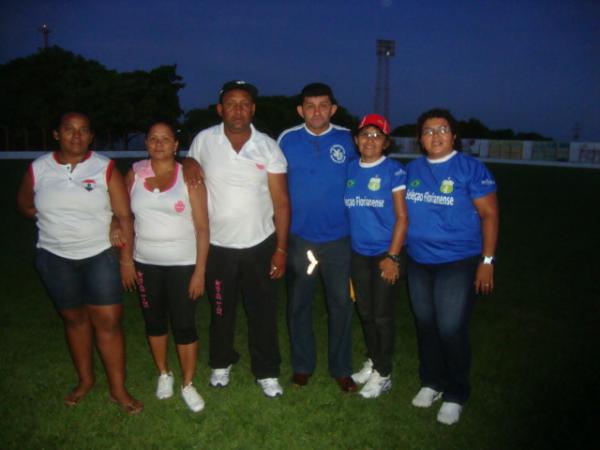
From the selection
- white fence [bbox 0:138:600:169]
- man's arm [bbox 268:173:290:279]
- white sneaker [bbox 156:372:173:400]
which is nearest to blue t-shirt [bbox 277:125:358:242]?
man's arm [bbox 268:173:290:279]

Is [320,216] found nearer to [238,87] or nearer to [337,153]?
[337,153]

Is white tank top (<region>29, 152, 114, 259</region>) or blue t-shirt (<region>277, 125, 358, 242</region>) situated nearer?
white tank top (<region>29, 152, 114, 259</region>)

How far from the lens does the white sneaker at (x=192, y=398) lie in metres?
3.69

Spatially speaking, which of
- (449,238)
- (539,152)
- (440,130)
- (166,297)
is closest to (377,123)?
(440,130)

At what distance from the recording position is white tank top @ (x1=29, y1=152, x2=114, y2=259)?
128 inches

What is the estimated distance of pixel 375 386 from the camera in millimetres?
3971

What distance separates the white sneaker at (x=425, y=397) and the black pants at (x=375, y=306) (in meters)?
0.27

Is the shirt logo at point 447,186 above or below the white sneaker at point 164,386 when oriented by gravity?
above

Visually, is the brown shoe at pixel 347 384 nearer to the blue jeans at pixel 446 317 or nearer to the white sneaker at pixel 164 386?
the blue jeans at pixel 446 317

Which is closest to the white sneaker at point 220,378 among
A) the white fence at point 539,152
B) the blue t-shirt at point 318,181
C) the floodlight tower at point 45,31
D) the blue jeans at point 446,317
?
the blue t-shirt at point 318,181

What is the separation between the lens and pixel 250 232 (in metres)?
3.69

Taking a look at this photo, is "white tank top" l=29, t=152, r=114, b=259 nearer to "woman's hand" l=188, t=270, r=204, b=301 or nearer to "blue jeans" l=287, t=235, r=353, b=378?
"woman's hand" l=188, t=270, r=204, b=301

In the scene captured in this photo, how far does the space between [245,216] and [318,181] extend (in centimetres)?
58

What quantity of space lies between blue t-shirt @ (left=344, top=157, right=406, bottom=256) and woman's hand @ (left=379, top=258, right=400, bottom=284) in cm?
10
